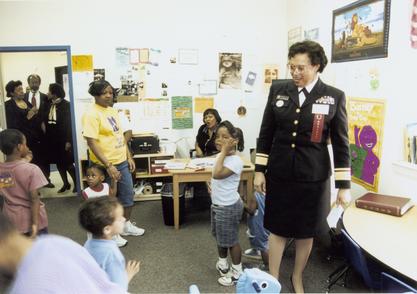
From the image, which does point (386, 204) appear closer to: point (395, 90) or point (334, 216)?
point (334, 216)

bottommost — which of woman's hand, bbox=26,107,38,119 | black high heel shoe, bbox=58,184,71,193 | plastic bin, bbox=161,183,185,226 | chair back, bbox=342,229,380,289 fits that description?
black high heel shoe, bbox=58,184,71,193

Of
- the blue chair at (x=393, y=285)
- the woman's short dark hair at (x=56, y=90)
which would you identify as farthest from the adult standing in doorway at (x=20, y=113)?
the blue chair at (x=393, y=285)

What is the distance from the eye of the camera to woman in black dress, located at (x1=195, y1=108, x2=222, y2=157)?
377 cm

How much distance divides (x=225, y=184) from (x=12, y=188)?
128cm

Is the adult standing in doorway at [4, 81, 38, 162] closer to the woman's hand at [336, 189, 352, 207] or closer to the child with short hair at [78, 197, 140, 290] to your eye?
the child with short hair at [78, 197, 140, 290]

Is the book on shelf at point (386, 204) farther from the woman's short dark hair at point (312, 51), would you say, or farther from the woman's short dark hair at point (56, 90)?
the woman's short dark hair at point (56, 90)

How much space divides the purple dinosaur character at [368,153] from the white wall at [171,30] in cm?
197

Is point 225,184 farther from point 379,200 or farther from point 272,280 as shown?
point 272,280

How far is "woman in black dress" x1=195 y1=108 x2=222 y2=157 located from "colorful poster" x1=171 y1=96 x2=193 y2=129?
512 millimetres

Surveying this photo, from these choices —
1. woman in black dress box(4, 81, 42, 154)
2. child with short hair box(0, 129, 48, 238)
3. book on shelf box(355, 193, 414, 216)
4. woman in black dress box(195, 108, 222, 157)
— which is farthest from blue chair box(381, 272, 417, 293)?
woman in black dress box(4, 81, 42, 154)

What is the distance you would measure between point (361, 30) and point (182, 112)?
235 cm

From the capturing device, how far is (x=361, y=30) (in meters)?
2.75

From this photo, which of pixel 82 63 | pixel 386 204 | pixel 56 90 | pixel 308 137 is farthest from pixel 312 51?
pixel 56 90

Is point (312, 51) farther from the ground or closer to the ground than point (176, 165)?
farther from the ground
